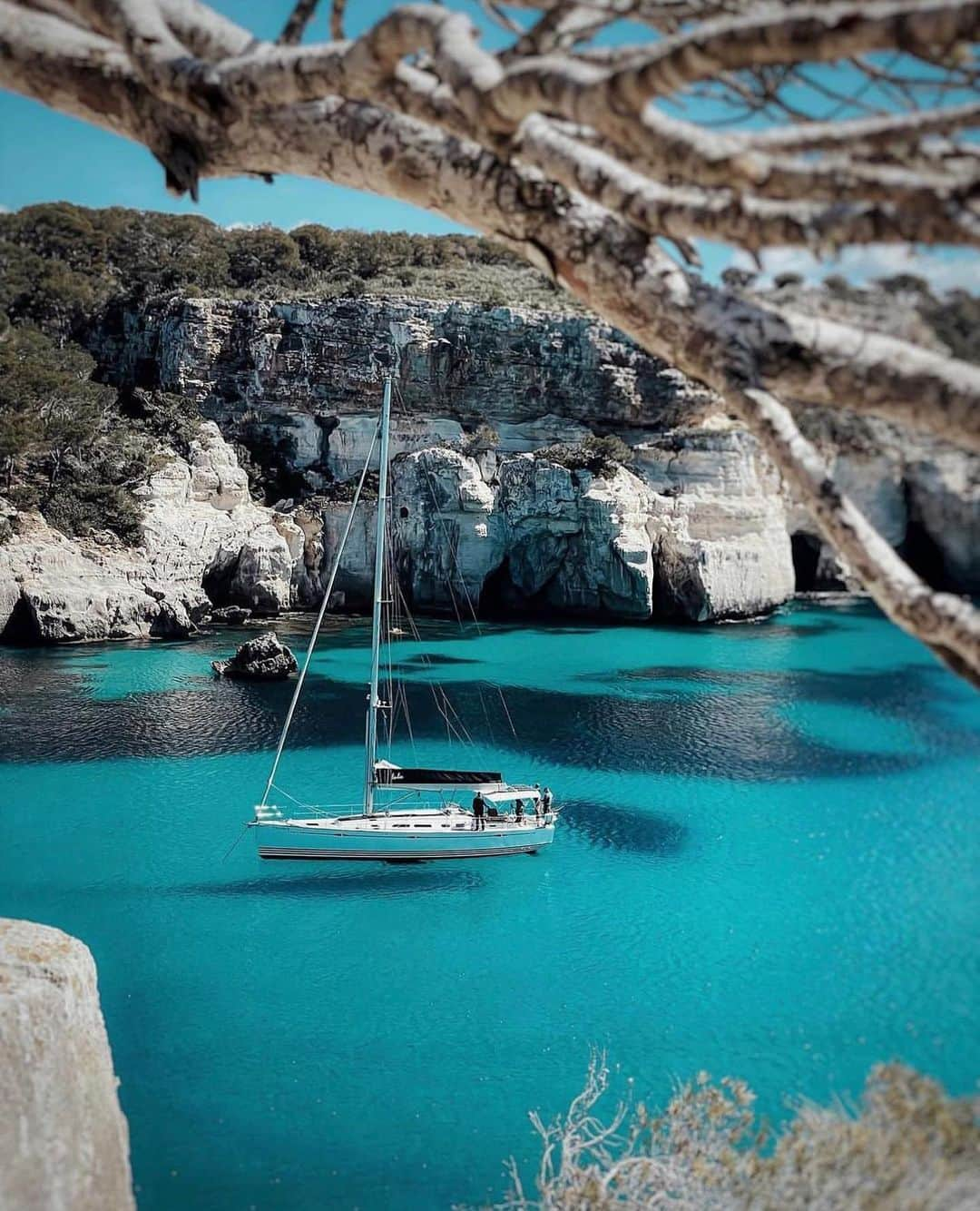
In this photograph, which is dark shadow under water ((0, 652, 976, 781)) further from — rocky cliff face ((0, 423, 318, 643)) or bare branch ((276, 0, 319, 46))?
bare branch ((276, 0, 319, 46))

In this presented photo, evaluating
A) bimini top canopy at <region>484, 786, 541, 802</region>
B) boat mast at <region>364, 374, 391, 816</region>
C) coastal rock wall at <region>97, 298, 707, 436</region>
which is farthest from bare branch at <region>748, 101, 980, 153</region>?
coastal rock wall at <region>97, 298, 707, 436</region>

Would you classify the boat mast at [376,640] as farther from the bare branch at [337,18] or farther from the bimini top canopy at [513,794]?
the bare branch at [337,18]

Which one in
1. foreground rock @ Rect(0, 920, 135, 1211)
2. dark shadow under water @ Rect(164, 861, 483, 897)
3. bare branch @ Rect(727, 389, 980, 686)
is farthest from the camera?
dark shadow under water @ Rect(164, 861, 483, 897)

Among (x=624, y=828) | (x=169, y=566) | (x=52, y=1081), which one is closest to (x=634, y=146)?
(x=52, y=1081)

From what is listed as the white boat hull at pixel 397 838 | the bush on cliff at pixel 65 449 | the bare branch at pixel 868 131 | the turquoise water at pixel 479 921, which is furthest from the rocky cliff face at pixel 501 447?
the bare branch at pixel 868 131

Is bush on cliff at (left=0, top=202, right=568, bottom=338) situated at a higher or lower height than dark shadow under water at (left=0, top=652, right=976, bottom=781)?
higher

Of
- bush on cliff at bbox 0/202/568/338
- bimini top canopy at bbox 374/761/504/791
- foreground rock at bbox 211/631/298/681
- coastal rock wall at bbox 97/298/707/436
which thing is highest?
bush on cliff at bbox 0/202/568/338

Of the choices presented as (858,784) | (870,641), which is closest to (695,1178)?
(858,784)
